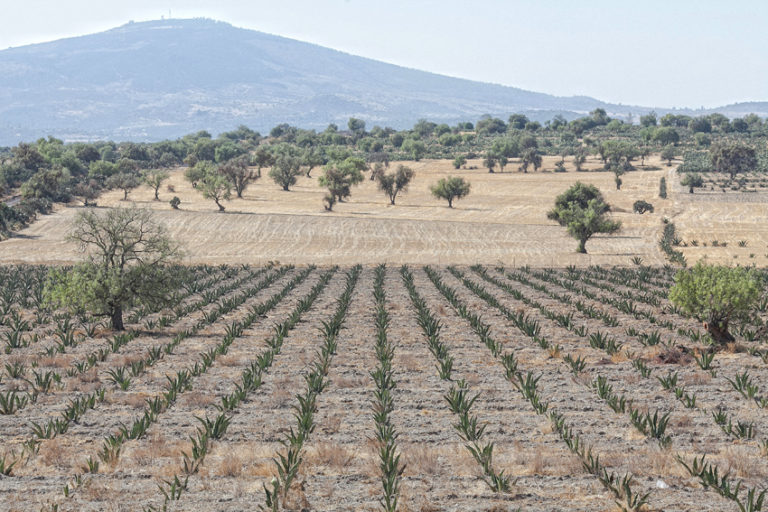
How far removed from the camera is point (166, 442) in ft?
46.5

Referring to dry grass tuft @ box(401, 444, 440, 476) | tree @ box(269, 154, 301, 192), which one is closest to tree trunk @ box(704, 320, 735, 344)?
dry grass tuft @ box(401, 444, 440, 476)

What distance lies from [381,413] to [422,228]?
192 ft

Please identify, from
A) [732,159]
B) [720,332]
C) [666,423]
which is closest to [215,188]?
[720,332]

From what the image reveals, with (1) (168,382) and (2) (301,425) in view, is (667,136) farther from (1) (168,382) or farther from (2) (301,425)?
(2) (301,425)

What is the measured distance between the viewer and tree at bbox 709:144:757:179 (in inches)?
4601

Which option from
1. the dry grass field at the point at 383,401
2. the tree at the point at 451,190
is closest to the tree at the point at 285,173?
A: the tree at the point at 451,190

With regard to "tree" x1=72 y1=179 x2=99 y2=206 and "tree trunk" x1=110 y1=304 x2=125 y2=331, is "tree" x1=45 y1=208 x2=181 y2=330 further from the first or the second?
"tree" x1=72 y1=179 x2=99 y2=206

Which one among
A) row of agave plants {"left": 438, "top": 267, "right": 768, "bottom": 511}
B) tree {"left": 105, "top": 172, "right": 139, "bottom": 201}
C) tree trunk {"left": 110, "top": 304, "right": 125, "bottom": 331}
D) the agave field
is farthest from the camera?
tree {"left": 105, "top": 172, "right": 139, "bottom": 201}

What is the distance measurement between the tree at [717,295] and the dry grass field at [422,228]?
101 ft

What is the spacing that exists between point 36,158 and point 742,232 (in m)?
107

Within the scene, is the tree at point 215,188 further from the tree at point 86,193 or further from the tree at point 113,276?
the tree at point 113,276

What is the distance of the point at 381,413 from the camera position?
1582cm

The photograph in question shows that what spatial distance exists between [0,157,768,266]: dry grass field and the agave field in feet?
92.2

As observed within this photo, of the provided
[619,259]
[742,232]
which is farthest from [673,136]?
[619,259]
